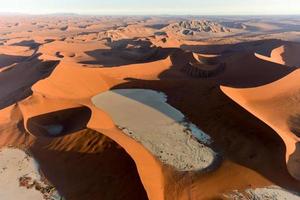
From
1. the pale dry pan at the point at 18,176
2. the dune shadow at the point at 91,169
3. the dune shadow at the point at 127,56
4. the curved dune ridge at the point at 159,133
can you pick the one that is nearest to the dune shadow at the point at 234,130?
the curved dune ridge at the point at 159,133

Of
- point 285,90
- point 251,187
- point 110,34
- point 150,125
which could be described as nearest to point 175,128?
point 150,125

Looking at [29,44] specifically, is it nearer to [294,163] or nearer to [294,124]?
[294,124]

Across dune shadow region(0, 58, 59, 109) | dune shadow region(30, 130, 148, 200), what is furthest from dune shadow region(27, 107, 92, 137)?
dune shadow region(0, 58, 59, 109)


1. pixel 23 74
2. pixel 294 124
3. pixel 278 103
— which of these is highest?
pixel 278 103

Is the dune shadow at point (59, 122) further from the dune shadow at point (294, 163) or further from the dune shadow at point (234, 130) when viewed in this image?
the dune shadow at point (294, 163)

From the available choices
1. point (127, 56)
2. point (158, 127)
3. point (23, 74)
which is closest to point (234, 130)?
point (158, 127)

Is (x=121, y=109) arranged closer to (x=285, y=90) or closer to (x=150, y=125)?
(x=150, y=125)
